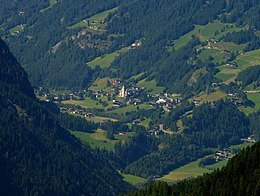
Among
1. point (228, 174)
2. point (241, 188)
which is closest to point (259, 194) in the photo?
point (241, 188)

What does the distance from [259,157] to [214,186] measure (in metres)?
9.35

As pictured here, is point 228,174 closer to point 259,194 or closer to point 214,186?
point 214,186

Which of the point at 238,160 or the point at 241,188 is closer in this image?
the point at 241,188

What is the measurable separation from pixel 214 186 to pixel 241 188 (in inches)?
461

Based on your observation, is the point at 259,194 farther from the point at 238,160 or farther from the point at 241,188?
the point at 238,160

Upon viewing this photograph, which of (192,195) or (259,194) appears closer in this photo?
(259,194)

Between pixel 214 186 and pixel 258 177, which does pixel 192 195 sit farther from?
pixel 258 177

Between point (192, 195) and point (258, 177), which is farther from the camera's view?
point (192, 195)

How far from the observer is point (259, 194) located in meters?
177

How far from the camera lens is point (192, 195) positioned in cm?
19588

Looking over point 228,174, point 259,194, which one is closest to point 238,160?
point 228,174

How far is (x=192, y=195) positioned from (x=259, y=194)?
21.1 m

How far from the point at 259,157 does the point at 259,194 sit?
60.8 ft

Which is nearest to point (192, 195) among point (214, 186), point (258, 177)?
point (214, 186)
